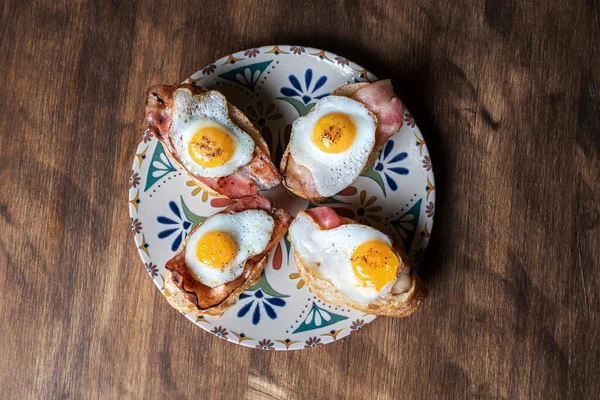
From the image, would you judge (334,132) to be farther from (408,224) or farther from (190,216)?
(190,216)

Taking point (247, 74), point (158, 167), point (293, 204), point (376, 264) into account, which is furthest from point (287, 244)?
point (247, 74)

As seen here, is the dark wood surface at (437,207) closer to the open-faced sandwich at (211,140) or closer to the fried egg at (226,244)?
the open-faced sandwich at (211,140)

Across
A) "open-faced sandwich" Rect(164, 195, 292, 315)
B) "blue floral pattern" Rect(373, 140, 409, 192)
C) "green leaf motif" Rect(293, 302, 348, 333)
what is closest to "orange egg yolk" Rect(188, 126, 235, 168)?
"open-faced sandwich" Rect(164, 195, 292, 315)

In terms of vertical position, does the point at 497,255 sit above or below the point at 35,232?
above

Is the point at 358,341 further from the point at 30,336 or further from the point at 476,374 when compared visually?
the point at 30,336

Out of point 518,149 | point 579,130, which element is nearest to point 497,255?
point 518,149
